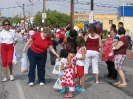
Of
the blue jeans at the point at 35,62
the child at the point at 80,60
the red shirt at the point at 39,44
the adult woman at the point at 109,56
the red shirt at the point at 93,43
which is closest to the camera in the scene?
the child at the point at 80,60

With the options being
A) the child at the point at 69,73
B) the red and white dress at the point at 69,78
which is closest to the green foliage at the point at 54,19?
the child at the point at 69,73

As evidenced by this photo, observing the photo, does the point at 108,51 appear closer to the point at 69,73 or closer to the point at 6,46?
the point at 6,46

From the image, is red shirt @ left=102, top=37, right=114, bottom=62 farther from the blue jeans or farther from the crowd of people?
the blue jeans

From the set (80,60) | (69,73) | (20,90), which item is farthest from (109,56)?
(20,90)

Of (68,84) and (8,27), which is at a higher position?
(8,27)

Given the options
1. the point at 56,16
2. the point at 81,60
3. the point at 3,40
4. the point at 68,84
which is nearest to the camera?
the point at 68,84

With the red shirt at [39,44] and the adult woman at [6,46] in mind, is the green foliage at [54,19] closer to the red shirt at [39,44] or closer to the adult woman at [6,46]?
the adult woman at [6,46]

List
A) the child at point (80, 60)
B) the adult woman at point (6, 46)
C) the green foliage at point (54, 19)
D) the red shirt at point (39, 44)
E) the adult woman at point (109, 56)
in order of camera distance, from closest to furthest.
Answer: the child at point (80, 60) → the red shirt at point (39, 44) → the adult woman at point (6, 46) → the adult woman at point (109, 56) → the green foliage at point (54, 19)

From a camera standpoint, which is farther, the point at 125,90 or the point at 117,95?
the point at 125,90

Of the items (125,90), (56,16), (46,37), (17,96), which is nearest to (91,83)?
(125,90)

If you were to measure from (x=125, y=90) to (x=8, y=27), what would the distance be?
13.4 feet

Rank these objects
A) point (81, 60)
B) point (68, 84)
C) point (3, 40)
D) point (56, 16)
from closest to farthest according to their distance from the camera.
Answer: point (68, 84)
point (81, 60)
point (3, 40)
point (56, 16)

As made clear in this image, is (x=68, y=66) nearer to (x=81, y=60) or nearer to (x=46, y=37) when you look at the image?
(x=81, y=60)

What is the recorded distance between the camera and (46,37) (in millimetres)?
9891
